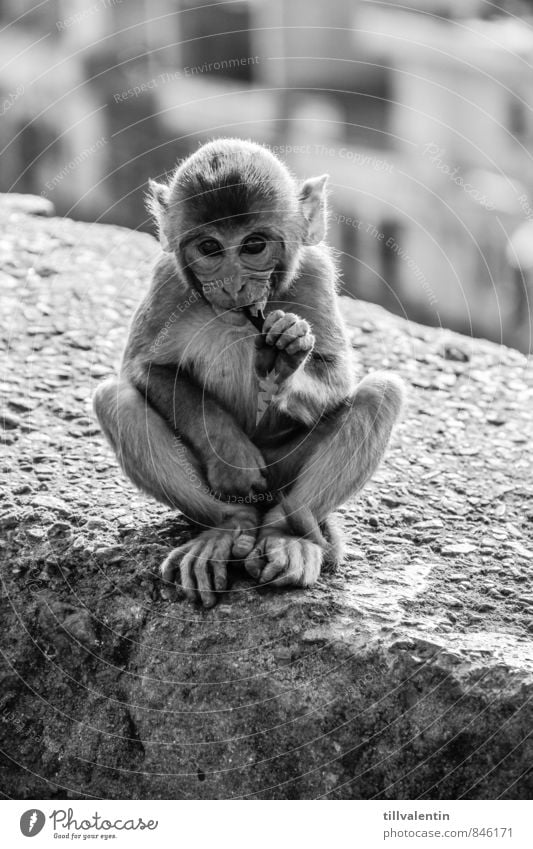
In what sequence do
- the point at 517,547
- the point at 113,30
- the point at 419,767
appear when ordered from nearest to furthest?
the point at 419,767, the point at 517,547, the point at 113,30

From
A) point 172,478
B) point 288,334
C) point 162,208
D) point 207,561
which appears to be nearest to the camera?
point 288,334

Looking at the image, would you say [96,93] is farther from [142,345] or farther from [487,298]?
[142,345]

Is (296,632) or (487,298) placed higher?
(487,298)

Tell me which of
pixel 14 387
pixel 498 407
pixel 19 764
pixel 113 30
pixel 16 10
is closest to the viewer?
pixel 19 764

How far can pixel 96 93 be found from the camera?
1580 cm

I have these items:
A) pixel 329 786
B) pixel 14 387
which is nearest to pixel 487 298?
pixel 14 387

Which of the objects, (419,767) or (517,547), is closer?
(419,767)

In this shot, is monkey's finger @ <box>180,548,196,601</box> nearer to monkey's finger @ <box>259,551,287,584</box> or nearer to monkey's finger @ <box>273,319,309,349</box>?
monkey's finger @ <box>259,551,287,584</box>

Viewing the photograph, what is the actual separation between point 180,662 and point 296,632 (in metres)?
0.62

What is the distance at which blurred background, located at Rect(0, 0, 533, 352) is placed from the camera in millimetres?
14984

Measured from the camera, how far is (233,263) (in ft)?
17.9
